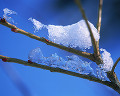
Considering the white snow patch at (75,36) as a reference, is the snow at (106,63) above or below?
below

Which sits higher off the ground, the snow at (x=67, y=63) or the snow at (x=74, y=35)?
the snow at (x=74, y=35)

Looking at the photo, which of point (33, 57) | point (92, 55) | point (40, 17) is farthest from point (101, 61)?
point (40, 17)

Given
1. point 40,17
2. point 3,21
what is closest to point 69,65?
point 3,21

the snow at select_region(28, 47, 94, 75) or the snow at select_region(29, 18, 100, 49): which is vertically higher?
the snow at select_region(29, 18, 100, 49)

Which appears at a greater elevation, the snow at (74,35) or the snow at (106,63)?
the snow at (74,35)

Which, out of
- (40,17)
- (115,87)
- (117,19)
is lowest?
(115,87)

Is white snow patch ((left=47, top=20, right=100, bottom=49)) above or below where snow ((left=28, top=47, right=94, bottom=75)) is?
above

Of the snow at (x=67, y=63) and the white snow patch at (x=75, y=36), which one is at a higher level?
the white snow patch at (x=75, y=36)

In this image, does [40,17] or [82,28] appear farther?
[40,17]

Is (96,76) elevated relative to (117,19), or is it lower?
lower

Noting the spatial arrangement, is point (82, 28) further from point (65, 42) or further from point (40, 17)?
point (40, 17)
